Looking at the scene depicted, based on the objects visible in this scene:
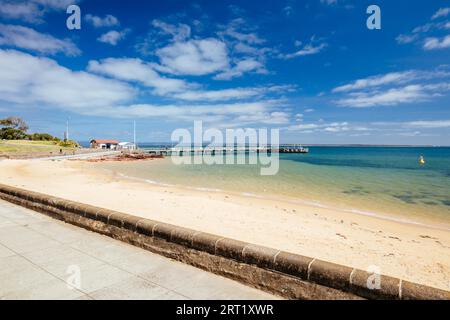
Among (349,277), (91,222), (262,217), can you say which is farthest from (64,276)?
(262,217)

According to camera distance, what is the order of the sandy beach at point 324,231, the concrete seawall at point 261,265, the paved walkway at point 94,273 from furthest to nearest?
the sandy beach at point 324,231 → the paved walkway at point 94,273 → the concrete seawall at point 261,265

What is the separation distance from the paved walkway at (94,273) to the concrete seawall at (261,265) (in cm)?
12

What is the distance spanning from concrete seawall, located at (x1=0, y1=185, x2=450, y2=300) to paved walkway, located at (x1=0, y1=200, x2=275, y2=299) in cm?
12

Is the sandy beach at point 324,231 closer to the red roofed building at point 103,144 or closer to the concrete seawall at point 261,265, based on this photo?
the concrete seawall at point 261,265

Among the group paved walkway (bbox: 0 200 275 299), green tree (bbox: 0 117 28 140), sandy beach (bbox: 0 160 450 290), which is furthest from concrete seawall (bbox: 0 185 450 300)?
green tree (bbox: 0 117 28 140)

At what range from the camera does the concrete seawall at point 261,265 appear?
252 cm

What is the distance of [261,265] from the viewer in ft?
10.0

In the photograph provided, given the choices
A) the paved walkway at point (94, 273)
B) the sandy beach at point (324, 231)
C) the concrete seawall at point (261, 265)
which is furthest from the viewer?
the sandy beach at point (324, 231)

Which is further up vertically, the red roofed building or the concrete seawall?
the red roofed building

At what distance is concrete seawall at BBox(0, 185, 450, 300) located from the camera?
2516 mm

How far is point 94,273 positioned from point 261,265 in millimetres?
1988

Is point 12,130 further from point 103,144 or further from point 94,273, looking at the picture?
point 94,273

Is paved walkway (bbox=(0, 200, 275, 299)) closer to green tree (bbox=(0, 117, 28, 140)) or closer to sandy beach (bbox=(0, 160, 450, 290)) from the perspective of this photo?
sandy beach (bbox=(0, 160, 450, 290))

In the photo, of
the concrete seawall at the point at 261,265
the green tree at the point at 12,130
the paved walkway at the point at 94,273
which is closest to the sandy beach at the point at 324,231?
the concrete seawall at the point at 261,265
